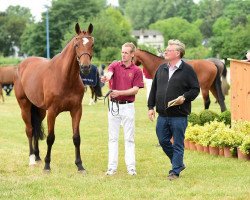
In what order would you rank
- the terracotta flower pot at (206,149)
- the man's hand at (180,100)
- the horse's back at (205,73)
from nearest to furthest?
the man's hand at (180,100)
the terracotta flower pot at (206,149)
the horse's back at (205,73)

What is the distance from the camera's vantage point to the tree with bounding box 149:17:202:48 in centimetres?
14812

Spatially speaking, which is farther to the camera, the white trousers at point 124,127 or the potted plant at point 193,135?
the potted plant at point 193,135

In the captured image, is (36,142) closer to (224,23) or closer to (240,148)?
(240,148)

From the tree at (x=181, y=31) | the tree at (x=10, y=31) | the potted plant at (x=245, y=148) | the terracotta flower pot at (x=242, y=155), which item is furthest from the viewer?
the tree at (x=181, y=31)

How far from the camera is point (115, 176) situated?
31.9ft

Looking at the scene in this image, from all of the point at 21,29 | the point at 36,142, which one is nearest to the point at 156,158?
the point at 36,142

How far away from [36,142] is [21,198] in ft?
12.8

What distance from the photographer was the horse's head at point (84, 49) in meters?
9.54

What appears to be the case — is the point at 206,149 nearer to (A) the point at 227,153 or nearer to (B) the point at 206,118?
(A) the point at 227,153

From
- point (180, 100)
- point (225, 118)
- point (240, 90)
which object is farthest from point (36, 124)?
point (225, 118)

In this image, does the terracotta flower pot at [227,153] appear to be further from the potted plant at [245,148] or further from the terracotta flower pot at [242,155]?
the potted plant at [245,148]

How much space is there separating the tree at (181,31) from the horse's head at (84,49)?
134 m

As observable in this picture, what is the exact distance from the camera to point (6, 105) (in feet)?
94.1

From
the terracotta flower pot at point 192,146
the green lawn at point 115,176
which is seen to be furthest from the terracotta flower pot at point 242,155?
the terracotta flower pot at point 192,146
